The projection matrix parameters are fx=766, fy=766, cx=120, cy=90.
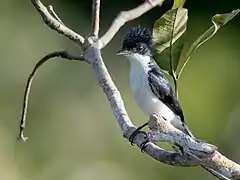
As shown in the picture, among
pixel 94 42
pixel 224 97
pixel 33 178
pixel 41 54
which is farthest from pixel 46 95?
pixel 94 42

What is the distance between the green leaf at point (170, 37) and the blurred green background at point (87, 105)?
1.80 meters

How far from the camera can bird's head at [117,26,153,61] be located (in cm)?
107

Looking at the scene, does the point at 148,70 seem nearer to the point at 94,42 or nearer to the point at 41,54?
the point at 94,42

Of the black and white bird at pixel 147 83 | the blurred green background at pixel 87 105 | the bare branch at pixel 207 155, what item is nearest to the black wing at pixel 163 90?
the black and white bird at pixel 147 83

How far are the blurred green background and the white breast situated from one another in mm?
1511

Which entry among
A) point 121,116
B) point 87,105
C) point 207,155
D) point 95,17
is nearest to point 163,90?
point 95,17

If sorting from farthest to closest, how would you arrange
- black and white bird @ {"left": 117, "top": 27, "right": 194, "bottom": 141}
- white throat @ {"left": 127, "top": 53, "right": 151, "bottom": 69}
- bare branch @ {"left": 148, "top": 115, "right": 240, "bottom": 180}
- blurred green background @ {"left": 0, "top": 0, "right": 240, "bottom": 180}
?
blurred green background @ {"left": 0, "top": 0, "right": 240, "bottom": 180} < white throat @ {"left": 127, "top": 53, "right": 151, "bottom": 69} < black and white bird @ {"left": 117, "top": 27, "right": 194, "bottom": 141} < bare branch @ {"left": 148, "top": 115, "right": 240, "bottom": 180}

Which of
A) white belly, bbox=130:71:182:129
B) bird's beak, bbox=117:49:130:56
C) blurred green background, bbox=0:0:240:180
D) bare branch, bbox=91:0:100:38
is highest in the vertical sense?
bare branch, bbox=91:0:100:38

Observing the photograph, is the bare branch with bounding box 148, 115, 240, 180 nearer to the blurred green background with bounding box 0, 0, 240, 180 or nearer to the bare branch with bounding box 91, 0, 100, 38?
the bare branch with bounding box 91, 0, 100, 38

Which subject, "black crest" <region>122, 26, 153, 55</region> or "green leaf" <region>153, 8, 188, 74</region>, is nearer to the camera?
"green leaf" <region>153, 8, 188, 74</region>

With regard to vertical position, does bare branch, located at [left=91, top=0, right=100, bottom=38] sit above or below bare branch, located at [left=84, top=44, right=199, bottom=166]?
above

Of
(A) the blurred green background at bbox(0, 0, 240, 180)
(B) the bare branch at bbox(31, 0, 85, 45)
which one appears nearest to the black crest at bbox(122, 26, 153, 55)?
(B) the bare branch at bbox(31, 0, 85, 45)

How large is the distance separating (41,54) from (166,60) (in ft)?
7.38

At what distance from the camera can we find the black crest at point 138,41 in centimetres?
107
